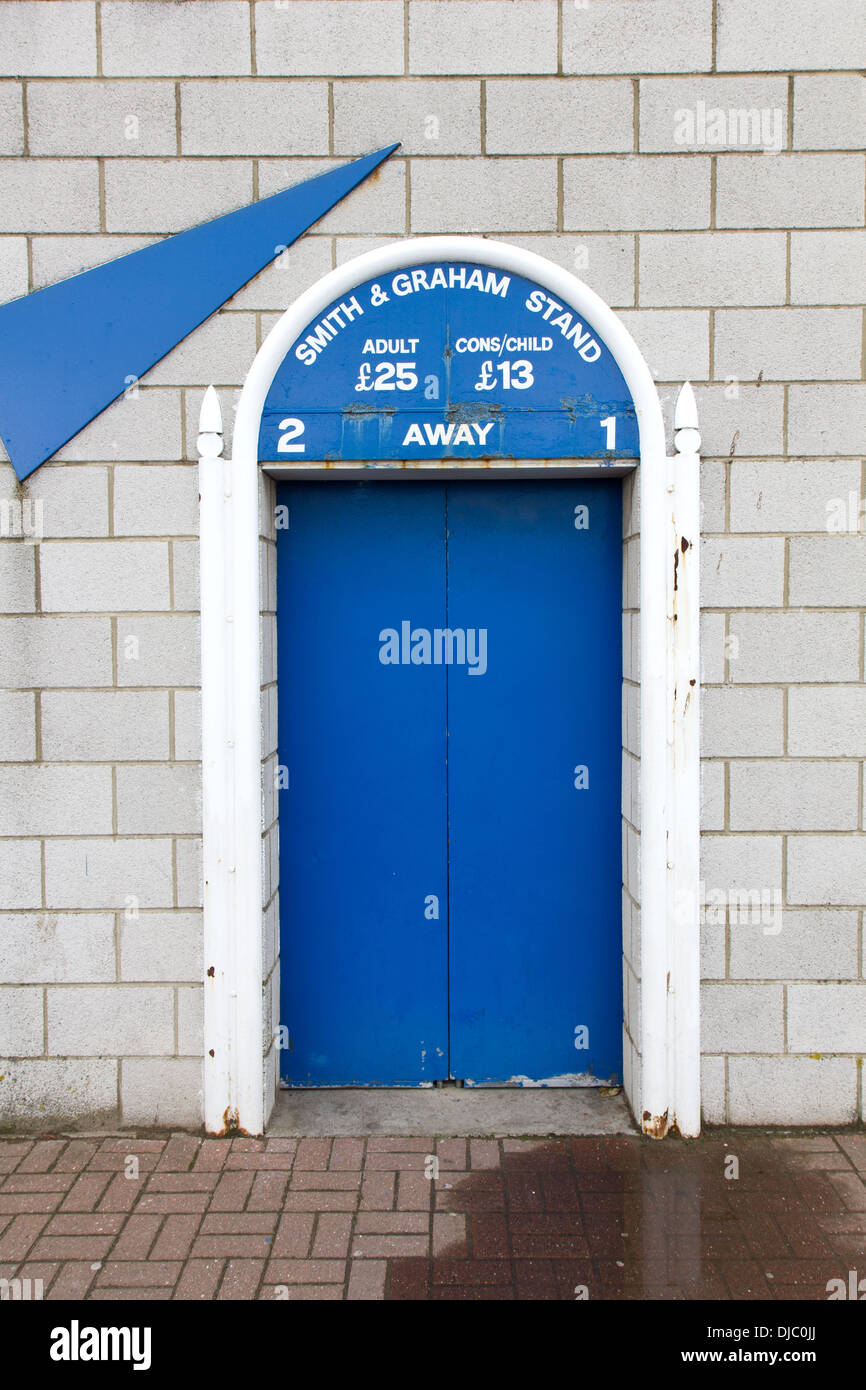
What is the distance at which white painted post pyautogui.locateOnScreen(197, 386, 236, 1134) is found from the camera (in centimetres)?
407

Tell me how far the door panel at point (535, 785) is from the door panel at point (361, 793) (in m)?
0.11

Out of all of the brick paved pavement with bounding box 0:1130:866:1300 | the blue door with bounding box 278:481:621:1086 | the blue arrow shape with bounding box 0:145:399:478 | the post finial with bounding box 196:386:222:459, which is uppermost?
the blue arrow shape with bounding box 0:145:399:478

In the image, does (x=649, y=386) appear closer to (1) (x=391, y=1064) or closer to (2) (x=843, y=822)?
(2) (x=843, y=822)

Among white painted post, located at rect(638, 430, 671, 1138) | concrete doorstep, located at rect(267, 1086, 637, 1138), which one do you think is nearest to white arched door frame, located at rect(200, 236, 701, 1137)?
white painted post, located at rect(638, 430, 671, 1138)

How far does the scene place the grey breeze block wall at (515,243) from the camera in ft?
13.2

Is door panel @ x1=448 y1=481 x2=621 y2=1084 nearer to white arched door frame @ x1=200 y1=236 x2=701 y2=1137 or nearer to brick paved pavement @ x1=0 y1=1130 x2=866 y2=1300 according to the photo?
white arched door frame @ x1=200 y1=236 x2=701 y2=1137

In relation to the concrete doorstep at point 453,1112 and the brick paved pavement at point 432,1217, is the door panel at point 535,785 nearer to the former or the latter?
the concrete doorstep at point 453,1112

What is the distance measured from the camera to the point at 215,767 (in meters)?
4.13

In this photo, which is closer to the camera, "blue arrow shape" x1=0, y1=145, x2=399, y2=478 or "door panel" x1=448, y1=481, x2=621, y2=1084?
"blue arrow shape" x1=0, y1=145, x2=399, y2=478

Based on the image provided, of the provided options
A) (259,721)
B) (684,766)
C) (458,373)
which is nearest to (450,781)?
(259,721)

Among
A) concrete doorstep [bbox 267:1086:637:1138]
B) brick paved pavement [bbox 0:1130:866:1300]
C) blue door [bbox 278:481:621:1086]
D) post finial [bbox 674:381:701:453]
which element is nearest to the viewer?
brick paved pavement [bbox 0:1130:866:1300]

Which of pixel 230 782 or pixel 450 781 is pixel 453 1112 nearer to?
pixel 450 781

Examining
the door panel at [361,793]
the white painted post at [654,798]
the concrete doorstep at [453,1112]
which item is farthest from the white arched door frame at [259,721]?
the door panel at [361,793]
